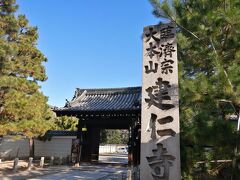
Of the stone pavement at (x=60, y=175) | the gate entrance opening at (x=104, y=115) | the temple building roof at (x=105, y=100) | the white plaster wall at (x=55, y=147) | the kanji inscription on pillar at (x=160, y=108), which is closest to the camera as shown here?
the kanji inscription on pillar at (x=160, y=108)

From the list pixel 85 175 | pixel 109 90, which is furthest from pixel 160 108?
pixel 109 90

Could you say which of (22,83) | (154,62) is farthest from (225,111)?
(22,83)

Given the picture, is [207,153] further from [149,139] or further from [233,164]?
[149,139]

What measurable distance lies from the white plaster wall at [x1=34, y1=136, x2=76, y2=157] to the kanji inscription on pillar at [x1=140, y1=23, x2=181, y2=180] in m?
15.4

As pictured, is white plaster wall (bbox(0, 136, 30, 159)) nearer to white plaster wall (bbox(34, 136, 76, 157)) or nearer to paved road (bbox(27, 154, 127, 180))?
white plaster wall (bbox(34, 136, 76, 157))

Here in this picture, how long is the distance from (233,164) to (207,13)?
3.33m

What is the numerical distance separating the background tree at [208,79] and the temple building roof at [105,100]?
31.0 ft

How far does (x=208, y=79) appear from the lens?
5.49 m

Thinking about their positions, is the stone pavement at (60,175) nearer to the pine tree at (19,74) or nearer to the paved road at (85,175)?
the paved road at (85,175)

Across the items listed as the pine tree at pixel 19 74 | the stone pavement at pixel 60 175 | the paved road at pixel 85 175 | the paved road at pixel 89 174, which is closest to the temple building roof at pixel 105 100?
the pine tree at pixel 19 74

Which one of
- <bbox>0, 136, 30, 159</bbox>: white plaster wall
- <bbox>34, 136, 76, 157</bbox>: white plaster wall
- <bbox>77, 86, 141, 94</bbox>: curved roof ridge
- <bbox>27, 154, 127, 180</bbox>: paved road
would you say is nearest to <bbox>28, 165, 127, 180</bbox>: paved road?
<bbox>27, 154, 127, 180</bbox>: paved road

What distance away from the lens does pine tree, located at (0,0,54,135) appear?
534 inches

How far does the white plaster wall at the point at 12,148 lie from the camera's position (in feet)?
70.7

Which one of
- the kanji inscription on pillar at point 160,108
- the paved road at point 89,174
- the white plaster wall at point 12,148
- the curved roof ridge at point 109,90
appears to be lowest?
the paved road at point 89,174
